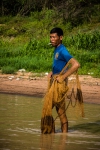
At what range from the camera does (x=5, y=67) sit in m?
14.9

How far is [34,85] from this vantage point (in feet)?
43.3

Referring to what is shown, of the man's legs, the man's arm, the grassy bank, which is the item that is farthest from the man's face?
the grassy bank

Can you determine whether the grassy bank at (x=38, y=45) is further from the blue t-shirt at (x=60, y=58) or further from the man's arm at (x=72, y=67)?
the man's arm at (x=72, y=67)

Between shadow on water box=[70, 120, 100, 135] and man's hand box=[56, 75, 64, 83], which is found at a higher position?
man's hand box=[56, 75, 64, 83]

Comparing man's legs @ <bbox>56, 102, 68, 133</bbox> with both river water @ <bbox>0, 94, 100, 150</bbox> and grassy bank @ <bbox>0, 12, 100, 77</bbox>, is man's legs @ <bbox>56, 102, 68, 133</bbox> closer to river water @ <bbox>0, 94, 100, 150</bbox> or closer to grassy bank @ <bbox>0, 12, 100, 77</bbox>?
river water @ <bbox>0, 94, 100, 150</bbox>

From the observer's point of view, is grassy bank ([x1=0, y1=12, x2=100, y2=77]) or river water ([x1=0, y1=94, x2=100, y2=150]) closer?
river water ([x1=0, y1=94, x2=100, y2=150])

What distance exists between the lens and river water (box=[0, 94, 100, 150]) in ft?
22.5

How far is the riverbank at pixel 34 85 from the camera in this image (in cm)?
1218

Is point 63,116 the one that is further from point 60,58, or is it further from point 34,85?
point 34,85

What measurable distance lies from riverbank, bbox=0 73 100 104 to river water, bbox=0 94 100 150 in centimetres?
104

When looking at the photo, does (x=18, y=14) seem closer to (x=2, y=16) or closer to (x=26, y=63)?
(x=2, y=16)

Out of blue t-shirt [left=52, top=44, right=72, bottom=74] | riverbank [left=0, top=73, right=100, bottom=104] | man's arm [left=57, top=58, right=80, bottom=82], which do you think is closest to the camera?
man's arm [left=57, top=58, right=80, bottom=82]

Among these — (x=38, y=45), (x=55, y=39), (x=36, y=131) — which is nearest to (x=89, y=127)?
(x=36, y=131)

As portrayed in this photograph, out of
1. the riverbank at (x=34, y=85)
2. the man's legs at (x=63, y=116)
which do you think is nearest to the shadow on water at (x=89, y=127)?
the man's legs at (x=63, y=116)
